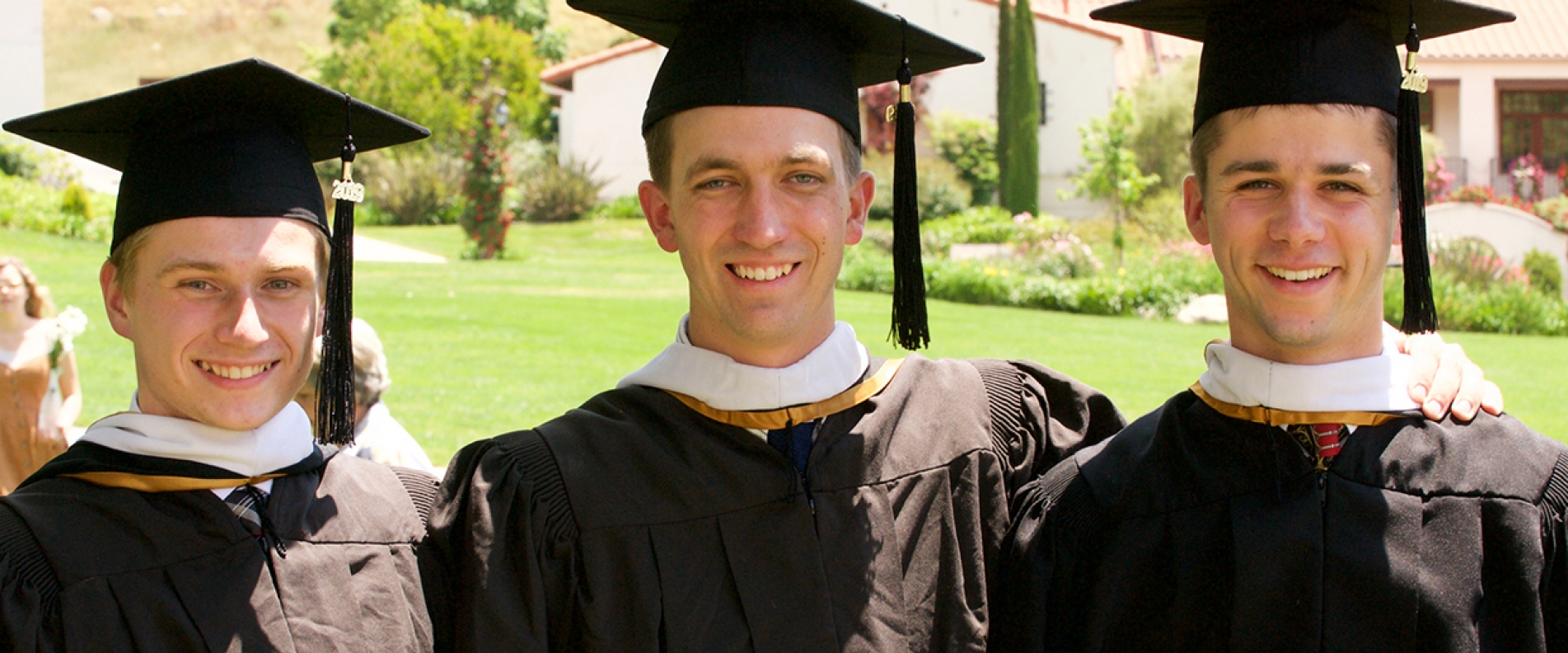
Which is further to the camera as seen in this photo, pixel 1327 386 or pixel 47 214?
pixel 47 214

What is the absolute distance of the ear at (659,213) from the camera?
2.48 metres

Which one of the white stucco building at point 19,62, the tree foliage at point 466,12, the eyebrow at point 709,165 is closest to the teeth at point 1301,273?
the eyebrow at point 709,165

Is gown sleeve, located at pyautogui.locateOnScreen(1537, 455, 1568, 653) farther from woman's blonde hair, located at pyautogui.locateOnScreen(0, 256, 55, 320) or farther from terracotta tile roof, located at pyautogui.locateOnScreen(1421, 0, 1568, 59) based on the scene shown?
terracotta tile roof, located at pyautogui.locateOnScreen(1421, 0, 1568, 59)

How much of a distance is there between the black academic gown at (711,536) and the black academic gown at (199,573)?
4.8 inches

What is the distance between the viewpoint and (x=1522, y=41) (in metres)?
23.5

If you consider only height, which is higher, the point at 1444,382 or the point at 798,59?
the point at 798,59

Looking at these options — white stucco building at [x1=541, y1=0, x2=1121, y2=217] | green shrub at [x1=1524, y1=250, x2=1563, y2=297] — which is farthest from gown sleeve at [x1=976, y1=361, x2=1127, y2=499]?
white stucco building at [x1=541, y1=0, x2=1121, y2=217]

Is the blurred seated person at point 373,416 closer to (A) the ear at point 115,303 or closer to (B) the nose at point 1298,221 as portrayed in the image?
(A) the ear at point 115,303

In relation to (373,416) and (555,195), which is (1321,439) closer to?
(373,416)

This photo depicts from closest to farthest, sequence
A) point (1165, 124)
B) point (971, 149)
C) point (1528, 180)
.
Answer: point (1528, 180) → point (1165, 124) → point (971, 149)

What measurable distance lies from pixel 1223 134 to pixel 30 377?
6374mm

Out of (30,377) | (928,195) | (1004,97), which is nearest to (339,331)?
(30,377)

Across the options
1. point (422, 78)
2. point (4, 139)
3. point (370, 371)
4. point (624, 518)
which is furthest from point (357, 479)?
point (422, 78)

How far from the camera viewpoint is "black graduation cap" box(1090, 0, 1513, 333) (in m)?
2.22
